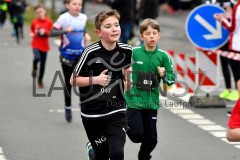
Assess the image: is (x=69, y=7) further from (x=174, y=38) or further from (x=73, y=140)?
(x=174, y=38)

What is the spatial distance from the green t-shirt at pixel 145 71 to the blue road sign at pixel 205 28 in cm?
543

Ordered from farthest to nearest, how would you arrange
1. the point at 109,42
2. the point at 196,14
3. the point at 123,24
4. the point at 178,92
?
the point at 123,24 < the point at 178,92 < the point at 196,14 < the point at 109,42

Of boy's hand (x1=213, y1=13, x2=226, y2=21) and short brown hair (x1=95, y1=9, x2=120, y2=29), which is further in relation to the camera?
boy's hand (x1=213, y1=13, x2=226, y2=21)

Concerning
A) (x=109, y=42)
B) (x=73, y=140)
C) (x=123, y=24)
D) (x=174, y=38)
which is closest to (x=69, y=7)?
(x=73, y=140)

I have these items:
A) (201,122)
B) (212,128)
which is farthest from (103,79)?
(201,122)

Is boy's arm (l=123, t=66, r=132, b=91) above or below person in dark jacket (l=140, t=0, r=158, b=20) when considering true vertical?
above

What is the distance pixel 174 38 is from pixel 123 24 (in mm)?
7428

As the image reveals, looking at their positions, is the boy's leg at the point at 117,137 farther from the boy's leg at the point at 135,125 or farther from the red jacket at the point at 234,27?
the red jacket at the point at 234,27

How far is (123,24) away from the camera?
23125 millimetres

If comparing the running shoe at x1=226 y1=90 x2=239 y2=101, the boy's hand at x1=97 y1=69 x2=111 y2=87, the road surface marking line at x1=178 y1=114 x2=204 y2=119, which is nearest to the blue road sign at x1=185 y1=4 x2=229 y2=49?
the running shoe at x1=226 y1=90 x2=239 y2=101

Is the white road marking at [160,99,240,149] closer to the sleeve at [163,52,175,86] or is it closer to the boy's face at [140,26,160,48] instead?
the sleeve at [163,52,175,86]

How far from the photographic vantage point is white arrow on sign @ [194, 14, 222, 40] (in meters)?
15.7

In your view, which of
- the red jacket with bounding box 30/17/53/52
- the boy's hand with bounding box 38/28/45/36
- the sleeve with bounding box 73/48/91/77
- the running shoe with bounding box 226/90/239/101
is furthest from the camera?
the red jacket with bounding box 30/17/53/52

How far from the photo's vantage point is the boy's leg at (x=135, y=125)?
32.7ft
